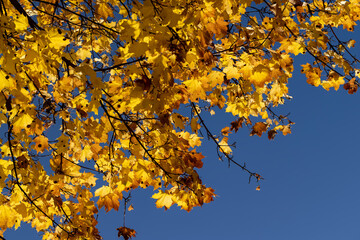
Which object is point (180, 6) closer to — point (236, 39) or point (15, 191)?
point (236, 39)

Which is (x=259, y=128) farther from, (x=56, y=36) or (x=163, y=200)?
(x=56, y=36)

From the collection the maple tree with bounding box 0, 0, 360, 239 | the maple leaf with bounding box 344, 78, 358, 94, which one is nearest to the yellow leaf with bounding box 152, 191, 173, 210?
the maple tree with bounding box 0, 0, 360, 239

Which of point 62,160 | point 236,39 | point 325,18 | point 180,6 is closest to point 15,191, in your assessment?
point 62,160

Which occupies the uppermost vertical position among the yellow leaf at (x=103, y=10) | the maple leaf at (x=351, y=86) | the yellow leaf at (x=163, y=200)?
the maple leaf at (x=351, y=86)

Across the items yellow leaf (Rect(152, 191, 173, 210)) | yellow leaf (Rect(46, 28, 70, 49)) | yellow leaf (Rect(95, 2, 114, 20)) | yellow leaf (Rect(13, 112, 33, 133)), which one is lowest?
yellow leaf (Rect(152, 191, 173, 210))

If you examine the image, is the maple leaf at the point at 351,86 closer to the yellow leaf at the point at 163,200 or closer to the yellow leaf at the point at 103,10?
the yellow leaf at the point at 163,200

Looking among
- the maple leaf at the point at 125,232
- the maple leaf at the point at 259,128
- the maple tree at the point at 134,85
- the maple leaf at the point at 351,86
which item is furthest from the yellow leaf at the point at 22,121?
the maple leaf at the point at 351,86

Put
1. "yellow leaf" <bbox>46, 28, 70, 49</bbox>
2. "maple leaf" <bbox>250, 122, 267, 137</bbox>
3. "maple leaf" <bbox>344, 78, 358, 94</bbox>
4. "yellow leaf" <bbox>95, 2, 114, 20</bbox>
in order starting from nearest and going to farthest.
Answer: "yellow leaf" <bbox>46, 28, 70, 49</bbox>, "yellow leaf" <bbox>95, 2, 114, 20</bbox>, "maple leaf" <bbox>344, 78, 358, 94</bbox>, "maple leaf" <bbox>250, 122, 267, 137</bbox>

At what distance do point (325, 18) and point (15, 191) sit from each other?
3925 mm

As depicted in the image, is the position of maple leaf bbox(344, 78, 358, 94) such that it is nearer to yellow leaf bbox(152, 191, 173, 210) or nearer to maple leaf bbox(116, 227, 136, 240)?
yellow leaf bbox(152, 191, 173, 210)

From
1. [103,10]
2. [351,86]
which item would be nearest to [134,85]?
[103,10]

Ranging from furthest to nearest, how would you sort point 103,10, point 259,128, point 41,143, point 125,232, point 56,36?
point 259,128
point 125,232
point 41,143
point 103,10
point 56,36

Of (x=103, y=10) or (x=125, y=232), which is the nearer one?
(x=103, y=10)

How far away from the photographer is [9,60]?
259 centimetres
